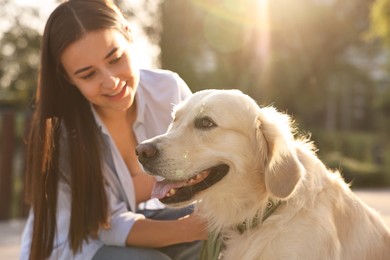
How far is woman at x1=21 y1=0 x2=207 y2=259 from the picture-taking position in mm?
3109

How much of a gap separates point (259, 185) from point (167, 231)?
598mm

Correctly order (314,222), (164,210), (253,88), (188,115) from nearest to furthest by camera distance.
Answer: (314,222) < (188,115) < (164,210) < (253,88)

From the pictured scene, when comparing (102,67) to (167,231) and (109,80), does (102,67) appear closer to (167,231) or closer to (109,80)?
(109,80)

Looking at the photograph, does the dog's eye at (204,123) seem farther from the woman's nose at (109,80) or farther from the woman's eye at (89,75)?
the woman's eye at (89,75)

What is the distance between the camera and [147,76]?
3594mm

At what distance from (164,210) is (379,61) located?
31560mm

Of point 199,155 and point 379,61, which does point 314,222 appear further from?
point 379,61

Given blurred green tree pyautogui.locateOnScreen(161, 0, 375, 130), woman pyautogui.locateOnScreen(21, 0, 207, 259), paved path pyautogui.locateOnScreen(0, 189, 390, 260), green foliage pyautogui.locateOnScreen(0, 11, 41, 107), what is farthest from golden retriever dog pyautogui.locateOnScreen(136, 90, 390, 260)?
green foliage pyautogui.locateOnScreen(0, 11, 41, 107)

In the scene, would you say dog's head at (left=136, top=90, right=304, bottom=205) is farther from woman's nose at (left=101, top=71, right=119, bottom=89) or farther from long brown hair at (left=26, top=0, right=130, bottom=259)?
long brown hair at (left=26, top=0, right=130, bottom=259)

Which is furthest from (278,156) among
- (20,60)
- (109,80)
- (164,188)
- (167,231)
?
(20,60)

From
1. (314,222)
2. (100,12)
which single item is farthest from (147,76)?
(314,222)

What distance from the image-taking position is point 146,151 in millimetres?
2676

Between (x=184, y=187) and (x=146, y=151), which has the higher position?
(x=146, y=151)

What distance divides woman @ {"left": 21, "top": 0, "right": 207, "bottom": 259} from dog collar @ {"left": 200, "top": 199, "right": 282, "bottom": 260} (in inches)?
5.5
